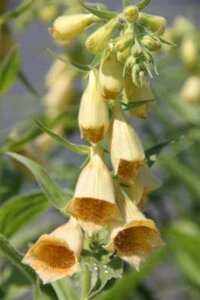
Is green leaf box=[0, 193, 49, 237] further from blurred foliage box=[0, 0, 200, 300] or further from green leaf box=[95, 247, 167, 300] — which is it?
green leaf box=[95, 247, 167, 300]

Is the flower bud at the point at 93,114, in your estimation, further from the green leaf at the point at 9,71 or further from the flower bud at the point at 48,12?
the flower bud at the point at 48,12

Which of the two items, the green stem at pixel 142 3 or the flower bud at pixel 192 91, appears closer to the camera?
the green stem at pixel 142 3

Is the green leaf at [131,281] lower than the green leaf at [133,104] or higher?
higher

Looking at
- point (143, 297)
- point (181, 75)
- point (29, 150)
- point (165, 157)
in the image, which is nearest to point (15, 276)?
point (29, 150)

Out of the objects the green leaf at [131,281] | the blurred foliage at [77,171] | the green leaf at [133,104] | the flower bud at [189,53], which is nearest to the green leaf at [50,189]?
the blurred foliage at [77,171]

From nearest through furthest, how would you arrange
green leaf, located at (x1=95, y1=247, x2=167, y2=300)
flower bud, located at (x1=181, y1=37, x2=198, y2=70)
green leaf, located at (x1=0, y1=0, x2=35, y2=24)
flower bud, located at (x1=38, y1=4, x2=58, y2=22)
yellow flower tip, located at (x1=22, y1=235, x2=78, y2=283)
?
green leaf, located at (x1=95, y1=247, x2=167, y2=300), yellow flower tip, located at (x1=22, y1=235, x2=78, y2=283), green leaf, located at (x1=0, y1=0, x2=35, y2=24), flower bud, located at (x1=38, y1=4, x2=58, y2=22), flower bud, located at (x1=181, y1=37, x2=198, y2=70)

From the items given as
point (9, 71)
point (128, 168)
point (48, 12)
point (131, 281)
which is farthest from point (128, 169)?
point (48, 12)

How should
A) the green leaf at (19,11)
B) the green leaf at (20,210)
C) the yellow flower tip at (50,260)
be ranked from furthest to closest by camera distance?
the green leaf at (19,11) → the green leaf at (20,210) → the yellow flower tip at (50,260)

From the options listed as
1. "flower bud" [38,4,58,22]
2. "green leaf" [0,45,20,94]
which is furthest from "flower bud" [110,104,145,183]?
"flower bud" [38,4,58,22]
